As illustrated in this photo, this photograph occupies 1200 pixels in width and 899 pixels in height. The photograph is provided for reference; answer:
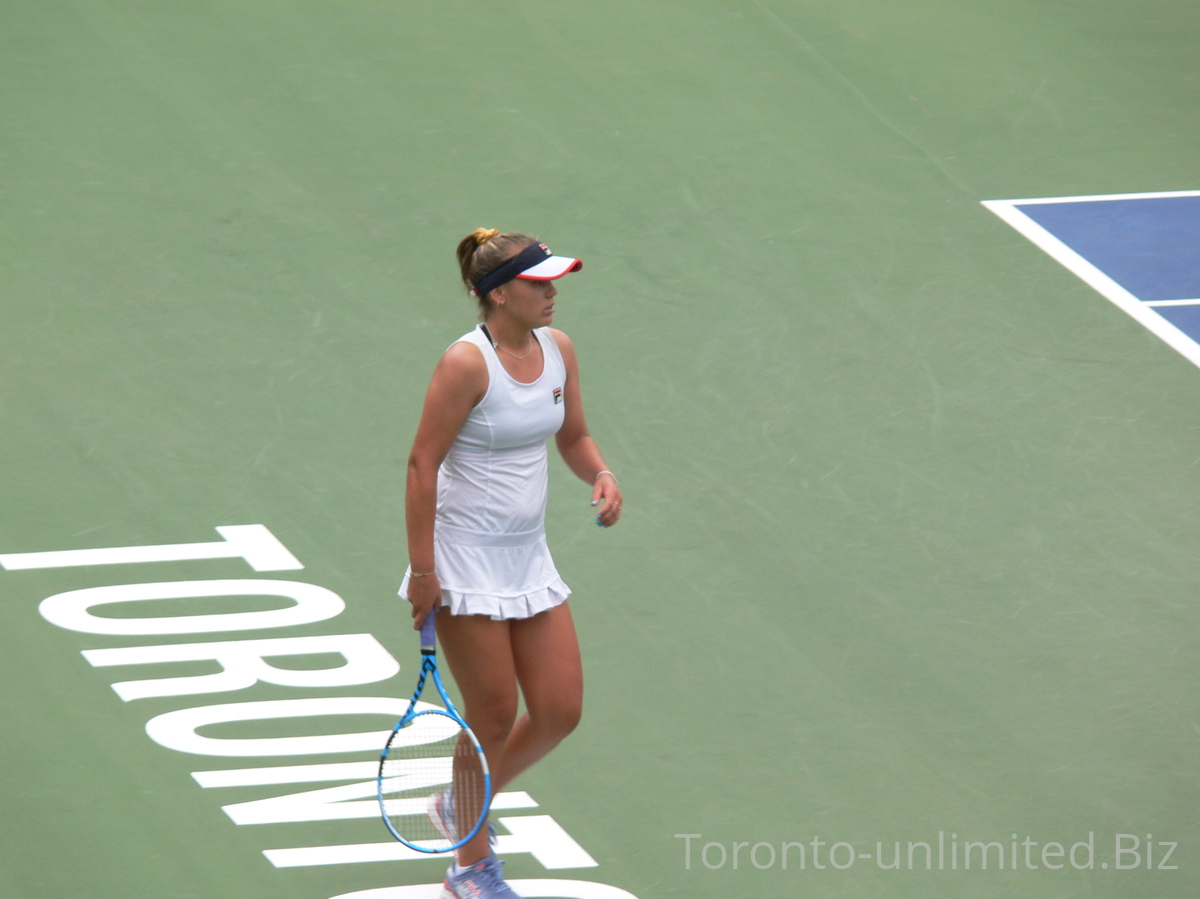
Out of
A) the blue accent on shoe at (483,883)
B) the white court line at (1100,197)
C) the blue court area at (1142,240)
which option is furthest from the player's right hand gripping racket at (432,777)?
the white court line at (1100,197)

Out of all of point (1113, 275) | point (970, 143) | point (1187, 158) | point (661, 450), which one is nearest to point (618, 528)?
point (661, 450)

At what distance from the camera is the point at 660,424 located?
8.78m

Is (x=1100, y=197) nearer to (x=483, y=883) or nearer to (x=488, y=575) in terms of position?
(x=488, y=575)

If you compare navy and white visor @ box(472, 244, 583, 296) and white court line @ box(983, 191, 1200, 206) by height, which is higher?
white court line @ box(983, 191, 1200, 206)

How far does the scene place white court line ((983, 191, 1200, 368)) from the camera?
9.70 meters

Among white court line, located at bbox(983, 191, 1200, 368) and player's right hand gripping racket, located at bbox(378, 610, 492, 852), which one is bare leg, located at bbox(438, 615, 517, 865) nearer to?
player's right hand gripping racket, located at bbox(378, 610, 492, 852)

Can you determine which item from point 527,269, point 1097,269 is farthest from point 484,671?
point 1097,269

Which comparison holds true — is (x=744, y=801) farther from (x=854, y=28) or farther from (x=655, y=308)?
(x=854, y=28)

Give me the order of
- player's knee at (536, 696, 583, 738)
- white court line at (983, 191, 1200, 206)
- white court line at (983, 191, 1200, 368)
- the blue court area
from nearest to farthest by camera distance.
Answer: player's knee at (536, 696, 583, 738)
white court line at (983, 191, 1200, 368)
the blue court area
white court line at (983, 191, 1200, 206)

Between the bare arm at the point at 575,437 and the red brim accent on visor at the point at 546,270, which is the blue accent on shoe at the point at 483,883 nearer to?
the bare arm at the point at 575,437

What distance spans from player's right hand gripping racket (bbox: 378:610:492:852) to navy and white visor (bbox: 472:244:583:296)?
1.11 meters

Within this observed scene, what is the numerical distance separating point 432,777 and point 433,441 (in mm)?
1357

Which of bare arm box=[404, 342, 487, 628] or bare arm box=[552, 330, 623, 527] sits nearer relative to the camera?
bare arm box=[404, 342, 487, 628]

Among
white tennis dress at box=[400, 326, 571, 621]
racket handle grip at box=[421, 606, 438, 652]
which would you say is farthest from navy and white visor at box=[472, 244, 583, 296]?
racket handle grip at box=[421, 606, 438, 652]
